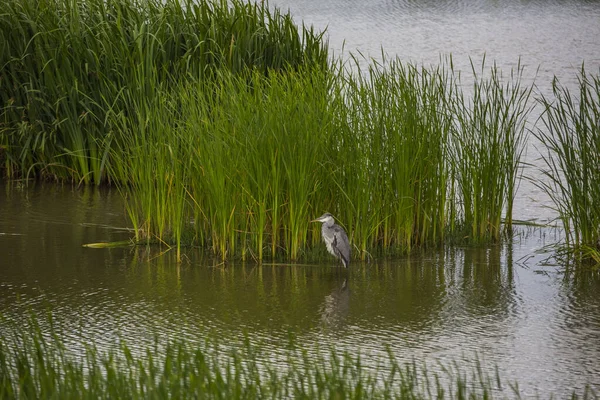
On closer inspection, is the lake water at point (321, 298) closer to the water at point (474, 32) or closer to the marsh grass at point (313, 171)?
the marsh grass at point (313, 171)

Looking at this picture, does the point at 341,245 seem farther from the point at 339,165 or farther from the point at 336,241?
the point at 339,165

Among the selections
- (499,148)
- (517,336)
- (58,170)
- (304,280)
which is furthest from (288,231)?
(58,170)

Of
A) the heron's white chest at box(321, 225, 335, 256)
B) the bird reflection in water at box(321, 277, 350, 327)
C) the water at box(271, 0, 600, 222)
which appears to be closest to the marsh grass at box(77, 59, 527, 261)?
the heron's white chest at box(321, 225, 335, 256)

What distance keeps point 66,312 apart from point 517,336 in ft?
8.52

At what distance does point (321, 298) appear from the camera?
6.62 metres

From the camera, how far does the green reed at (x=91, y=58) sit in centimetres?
977

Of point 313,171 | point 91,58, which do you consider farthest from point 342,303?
point 91,58

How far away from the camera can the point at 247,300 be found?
6.57 meters

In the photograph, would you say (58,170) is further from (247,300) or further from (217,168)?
(247,300)

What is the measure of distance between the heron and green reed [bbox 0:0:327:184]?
2.88 metres

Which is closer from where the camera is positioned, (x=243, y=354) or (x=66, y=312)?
(x=243, y=354)

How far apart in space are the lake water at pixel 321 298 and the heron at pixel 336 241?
160 millimetres

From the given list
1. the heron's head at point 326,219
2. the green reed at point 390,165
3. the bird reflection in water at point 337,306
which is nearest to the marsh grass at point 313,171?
the green reed at point 390,165

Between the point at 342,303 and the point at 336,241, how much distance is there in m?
0.61
